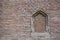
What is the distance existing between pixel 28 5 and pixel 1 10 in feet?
2.56

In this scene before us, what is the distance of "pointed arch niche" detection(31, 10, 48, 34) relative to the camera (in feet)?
14.6

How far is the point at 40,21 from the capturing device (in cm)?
449

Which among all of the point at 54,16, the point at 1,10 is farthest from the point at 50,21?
the point at 1,10

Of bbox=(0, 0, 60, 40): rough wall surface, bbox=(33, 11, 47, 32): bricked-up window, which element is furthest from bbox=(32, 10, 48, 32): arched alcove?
bbox=(0, 0, 60, 40): rough wall surface

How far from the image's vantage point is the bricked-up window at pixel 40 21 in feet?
14.7

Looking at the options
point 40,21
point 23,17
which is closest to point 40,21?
point 40,21

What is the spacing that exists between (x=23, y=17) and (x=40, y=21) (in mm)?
499

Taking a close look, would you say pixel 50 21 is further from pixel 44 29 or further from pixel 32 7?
pixel 32 7

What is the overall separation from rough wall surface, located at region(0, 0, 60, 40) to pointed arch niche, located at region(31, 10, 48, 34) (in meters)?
0.09

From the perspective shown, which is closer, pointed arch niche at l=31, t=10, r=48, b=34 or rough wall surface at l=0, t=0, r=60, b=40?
rough wall surface at l=0, t=0, r=60, b=40

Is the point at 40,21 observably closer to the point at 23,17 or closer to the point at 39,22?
the point at 39,22

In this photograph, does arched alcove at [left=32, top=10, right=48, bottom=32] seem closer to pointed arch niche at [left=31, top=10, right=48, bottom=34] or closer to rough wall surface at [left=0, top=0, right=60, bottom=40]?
pointed arch niche at [left=31, top=10, right=48, bottom=34]

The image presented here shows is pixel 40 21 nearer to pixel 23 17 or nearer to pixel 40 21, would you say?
pixel 40 21

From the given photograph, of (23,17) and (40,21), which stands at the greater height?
(23,17)
